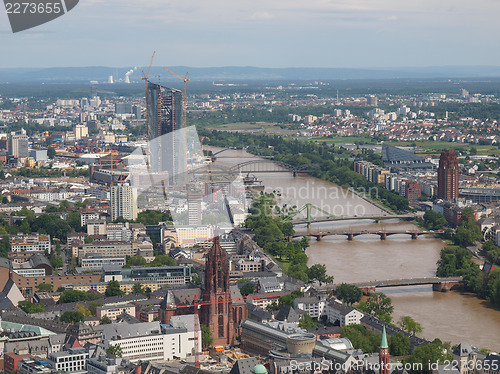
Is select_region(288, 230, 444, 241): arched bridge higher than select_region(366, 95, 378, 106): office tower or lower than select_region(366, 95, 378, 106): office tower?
higher

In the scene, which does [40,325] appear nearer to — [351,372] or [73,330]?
[73,330]

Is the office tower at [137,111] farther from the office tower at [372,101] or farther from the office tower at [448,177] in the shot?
the office tower at [448,177]

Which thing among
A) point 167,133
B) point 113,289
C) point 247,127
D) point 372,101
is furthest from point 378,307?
point 372,101

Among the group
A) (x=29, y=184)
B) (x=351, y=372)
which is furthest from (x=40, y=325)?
(x=29, y=184)

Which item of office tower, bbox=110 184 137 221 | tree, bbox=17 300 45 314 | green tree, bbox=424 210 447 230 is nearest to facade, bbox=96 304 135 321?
tree, bbox=17 300 45 314

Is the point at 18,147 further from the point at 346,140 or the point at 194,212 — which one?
the point at 194,212

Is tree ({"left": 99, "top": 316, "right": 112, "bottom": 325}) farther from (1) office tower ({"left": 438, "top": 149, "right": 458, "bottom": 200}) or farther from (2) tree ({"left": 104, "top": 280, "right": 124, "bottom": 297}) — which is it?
(1) office tower ({"left": 438, "top": 149, "right": 458, "bottom": 200})
